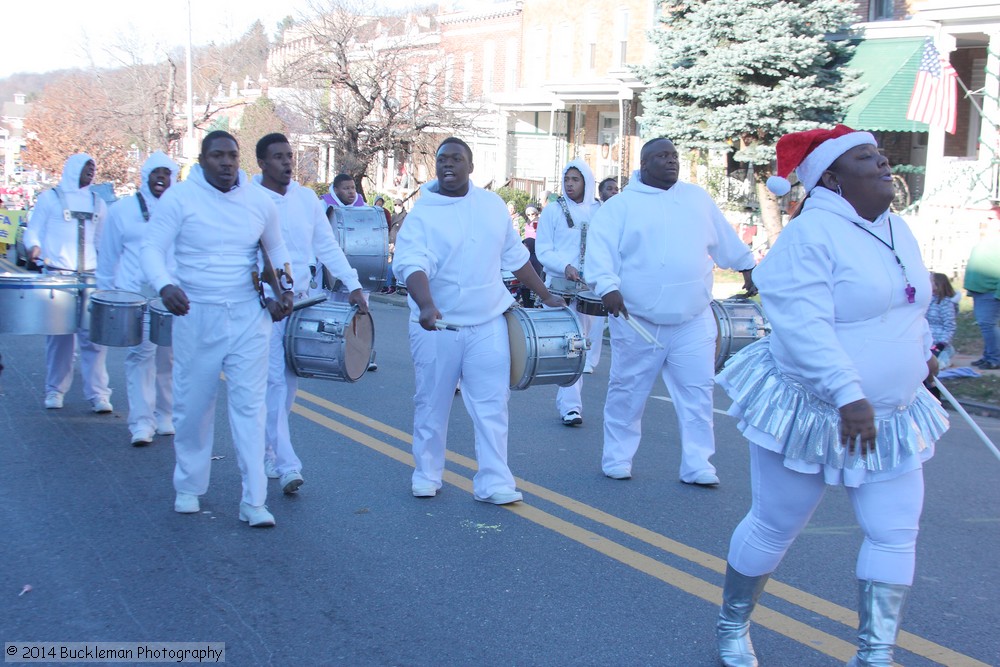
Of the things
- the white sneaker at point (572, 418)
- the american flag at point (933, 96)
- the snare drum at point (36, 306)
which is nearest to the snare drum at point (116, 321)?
the snare drum at point (36, 306)

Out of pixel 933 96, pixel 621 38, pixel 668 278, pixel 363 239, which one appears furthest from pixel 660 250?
pixel 621 38

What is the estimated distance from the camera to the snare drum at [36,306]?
7.23m

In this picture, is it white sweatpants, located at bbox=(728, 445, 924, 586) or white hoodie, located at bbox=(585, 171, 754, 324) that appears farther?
white hoodie, located at bbox=(585, 171, 754, 324)

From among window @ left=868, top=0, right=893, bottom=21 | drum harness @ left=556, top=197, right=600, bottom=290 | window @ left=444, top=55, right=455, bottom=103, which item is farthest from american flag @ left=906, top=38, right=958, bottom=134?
window @ left=444, top=55, right=455, bottom=103

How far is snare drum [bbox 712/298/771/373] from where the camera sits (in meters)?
7.17

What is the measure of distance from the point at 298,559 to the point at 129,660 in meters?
1.29

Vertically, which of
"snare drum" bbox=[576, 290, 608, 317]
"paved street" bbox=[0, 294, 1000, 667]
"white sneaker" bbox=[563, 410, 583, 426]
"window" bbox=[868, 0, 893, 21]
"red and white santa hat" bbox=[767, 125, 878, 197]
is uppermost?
"window" bbox=[868, 0, 893, 21]

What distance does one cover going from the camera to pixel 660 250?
6828 millimetres

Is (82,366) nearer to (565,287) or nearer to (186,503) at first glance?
(186,503)

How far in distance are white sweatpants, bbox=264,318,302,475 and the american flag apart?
15402 millimetres

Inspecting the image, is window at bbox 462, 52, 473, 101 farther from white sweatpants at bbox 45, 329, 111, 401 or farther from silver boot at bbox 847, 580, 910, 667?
silver boot at bbox 847, 580, 910, 667

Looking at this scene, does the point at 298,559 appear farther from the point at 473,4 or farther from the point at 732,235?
the point at 473,4

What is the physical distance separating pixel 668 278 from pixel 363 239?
5062 millimetres

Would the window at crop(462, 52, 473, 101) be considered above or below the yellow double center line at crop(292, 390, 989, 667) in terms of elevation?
above
